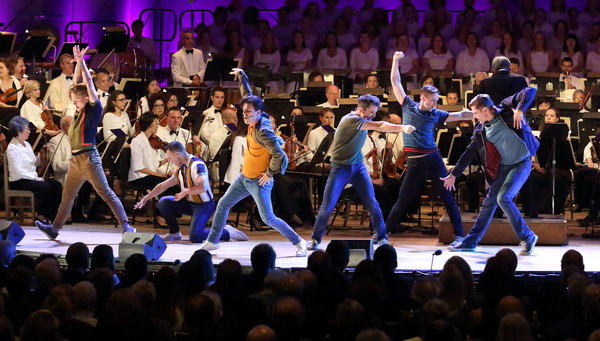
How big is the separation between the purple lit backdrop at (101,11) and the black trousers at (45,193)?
6.57 meters

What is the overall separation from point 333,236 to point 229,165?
1.54m

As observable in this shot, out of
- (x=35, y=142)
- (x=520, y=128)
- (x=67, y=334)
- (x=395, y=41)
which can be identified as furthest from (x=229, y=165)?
(x=67, y=334)

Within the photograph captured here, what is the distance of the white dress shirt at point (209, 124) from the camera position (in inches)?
532

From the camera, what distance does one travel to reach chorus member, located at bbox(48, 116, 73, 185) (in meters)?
12.5

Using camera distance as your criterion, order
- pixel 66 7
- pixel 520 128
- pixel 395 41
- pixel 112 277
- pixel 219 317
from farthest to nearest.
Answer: pixel 66 7 < pixel 395 41 < pixel 520 128 < pixel 112 277 < pixel 219 317

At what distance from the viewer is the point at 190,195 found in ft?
33.7

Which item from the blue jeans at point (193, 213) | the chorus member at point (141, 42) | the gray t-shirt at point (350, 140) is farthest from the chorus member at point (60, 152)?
the chorus member at point (141, 42)

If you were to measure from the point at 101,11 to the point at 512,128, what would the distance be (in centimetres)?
1090

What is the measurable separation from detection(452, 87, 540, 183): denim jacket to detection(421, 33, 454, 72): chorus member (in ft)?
21.1

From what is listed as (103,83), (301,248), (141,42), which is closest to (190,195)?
(301,248)

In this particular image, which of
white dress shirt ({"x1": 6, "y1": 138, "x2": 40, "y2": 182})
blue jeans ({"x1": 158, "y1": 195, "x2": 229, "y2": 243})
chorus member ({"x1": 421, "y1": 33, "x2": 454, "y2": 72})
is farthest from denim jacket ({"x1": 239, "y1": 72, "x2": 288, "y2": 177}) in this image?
chorus member ({"x1": 421, "y1": 33, "x2": 454, "y2": 72})

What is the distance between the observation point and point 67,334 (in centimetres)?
559

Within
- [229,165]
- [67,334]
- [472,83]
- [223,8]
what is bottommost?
[67,334]

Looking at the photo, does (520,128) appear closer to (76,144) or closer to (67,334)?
(76,144)
